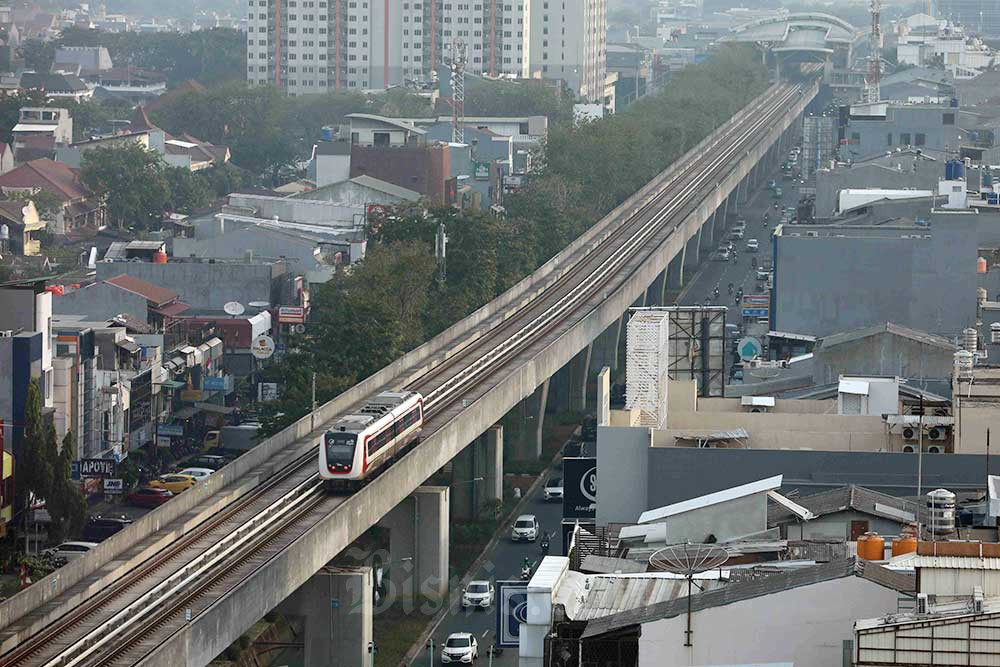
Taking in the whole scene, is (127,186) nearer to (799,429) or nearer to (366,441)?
(366,441)

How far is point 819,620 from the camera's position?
20.6 m

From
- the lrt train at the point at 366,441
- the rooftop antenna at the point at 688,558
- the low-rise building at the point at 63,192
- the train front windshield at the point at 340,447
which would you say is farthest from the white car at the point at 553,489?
the low-rise building at the point at 63,192

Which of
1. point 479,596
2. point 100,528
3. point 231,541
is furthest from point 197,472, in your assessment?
point 231,541

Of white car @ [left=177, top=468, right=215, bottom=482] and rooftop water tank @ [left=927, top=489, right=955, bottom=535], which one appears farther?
white car @ [left=177, top=468, right=215, bottom=482]

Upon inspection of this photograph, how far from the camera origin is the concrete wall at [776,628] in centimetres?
2053

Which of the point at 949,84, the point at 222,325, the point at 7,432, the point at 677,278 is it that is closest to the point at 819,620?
the point at 7,432

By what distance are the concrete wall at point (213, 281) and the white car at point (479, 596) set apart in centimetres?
3131

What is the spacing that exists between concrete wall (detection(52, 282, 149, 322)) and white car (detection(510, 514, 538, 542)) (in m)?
21.1

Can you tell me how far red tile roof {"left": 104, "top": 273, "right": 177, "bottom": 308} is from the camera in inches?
2813

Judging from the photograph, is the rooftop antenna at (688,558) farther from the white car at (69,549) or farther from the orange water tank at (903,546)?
the white car at (69,549)

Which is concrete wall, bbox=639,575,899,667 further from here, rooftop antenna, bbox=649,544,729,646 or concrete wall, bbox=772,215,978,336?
concrete wall, bbox=772,215,978,336

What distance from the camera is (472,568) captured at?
50.2m

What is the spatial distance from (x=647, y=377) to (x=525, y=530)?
18263 millimetres

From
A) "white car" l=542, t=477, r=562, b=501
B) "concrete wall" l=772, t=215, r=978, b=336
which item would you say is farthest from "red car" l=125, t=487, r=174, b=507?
"concrete wall" l=772, t=215, r=978, b=336
